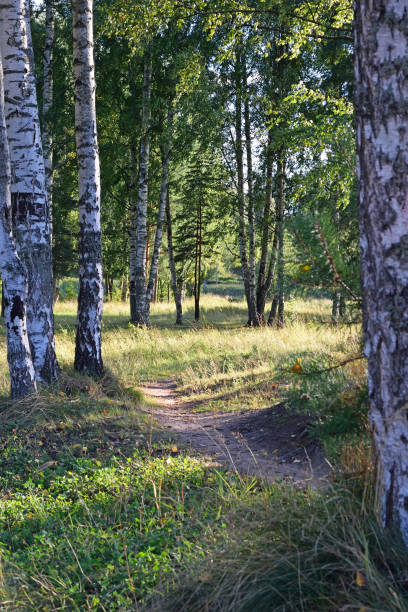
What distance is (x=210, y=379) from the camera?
10.2 metres

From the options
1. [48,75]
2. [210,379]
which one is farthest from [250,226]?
[210,379]

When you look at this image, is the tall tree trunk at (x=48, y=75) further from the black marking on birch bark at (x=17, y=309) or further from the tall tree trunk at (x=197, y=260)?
the tall tree trunk at (x=197, y=260)

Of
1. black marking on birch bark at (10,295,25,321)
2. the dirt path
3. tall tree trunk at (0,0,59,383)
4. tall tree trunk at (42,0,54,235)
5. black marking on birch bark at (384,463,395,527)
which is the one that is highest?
tall tree trunk at (42,0,54,235)

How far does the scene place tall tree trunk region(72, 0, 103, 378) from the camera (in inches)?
328

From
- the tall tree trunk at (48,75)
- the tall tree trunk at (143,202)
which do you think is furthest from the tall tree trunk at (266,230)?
the tall tree trunk at (48,75)

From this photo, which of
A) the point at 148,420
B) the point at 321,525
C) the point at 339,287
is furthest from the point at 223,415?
the point at 321,525

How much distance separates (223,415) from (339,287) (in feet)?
17.0

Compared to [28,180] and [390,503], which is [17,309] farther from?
[390,503]

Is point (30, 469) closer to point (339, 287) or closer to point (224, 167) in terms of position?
point (339, 287)

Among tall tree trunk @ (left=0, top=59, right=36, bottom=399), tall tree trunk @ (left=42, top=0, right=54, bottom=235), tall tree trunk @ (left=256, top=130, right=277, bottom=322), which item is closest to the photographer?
tall tree trunk @ (left=0, top=59, right=36, bottom=399)

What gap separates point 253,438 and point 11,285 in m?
3.67

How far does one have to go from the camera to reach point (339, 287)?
10.5 ft

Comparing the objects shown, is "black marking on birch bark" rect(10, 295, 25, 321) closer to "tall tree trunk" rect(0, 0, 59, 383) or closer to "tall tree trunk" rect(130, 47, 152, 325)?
"tall tree trunk" rect(0, 0, 59, 383)

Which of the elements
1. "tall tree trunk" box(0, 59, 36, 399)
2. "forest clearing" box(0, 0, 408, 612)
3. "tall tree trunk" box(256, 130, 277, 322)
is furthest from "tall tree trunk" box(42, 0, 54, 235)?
"tall tree trunk" box(0, 59, 36, 399)
